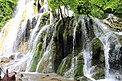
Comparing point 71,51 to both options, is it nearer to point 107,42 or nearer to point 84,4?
point 107,42

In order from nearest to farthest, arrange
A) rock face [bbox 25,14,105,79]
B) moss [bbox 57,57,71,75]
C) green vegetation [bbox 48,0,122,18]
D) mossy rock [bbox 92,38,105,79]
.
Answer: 1. mossy rock [bbox 92,38,105,79]
2. rock face [bbox 25,14,105,79]
3. moss [bbox 57,57,71,75]
4. green vegetation [bbox 48,0,122,18]

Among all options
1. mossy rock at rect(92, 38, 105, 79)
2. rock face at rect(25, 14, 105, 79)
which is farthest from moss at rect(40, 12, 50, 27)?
mossy rock at rect(92, 38, 105, 79)

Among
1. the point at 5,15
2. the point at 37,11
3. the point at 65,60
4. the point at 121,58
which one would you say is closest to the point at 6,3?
the point at 5,15

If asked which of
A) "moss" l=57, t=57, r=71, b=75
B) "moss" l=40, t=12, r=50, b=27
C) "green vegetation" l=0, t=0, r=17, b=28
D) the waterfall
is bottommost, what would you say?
"moss" l=57, t=57, r=71, b=75

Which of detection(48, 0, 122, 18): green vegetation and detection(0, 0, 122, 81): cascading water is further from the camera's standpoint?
detection(48, 0, 122, 18): green vegetation

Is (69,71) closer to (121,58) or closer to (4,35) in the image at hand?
(121,58)

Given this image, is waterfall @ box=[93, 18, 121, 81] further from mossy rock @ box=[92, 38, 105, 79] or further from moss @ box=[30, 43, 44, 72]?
moss @ box=[30, 43, 44, 72]

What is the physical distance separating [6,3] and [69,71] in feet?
60.6

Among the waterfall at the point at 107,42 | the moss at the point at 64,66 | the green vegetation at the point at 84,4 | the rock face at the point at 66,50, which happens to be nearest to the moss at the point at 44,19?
the rock face at the point at 66,50

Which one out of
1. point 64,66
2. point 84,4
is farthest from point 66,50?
point 84,4

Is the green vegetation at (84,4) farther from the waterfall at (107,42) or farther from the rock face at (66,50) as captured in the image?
the waterfall at (107,42)

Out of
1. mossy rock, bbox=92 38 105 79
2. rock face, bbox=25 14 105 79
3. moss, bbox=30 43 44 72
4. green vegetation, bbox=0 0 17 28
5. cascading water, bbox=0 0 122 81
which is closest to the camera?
mossy rock, bbox=92 38 105 79

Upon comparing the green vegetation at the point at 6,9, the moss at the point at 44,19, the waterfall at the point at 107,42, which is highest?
the green vegetation at the point at 6,9

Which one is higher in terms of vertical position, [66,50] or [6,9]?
[6,9]
